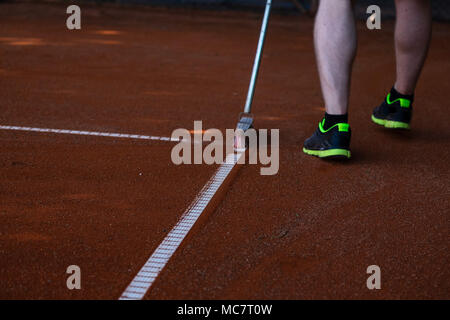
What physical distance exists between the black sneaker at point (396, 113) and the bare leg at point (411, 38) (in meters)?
0.06

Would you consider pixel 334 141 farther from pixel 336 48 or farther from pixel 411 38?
pixel 411 38

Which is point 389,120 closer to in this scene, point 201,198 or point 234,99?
point 234,99

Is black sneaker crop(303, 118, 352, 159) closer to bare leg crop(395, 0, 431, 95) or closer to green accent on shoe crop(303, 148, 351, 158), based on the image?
green accent on shoe crop(303, 148, 351, 158)

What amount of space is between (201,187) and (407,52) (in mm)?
1412

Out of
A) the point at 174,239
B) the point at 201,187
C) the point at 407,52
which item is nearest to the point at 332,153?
the point at 201,187

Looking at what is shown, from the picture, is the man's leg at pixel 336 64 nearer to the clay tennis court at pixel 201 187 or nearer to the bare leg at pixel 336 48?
the bare leg at pixel 336 48

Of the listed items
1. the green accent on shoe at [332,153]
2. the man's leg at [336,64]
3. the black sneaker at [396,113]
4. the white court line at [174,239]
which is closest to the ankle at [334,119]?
the man's leg at [336,64]

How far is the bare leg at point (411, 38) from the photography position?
3.15 meters

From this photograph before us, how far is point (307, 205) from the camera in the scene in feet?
7.93

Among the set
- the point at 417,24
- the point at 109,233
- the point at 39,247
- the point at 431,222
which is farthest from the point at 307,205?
the point at 417,24

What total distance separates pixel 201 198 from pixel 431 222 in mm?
874

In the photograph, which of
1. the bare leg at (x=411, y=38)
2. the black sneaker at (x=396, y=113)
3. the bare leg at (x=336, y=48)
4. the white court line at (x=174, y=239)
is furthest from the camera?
the black sneaker at (x=396, y=113)

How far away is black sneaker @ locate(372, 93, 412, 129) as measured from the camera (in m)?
3.26
